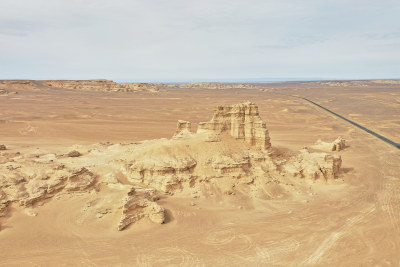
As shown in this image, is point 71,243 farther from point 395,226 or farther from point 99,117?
point 99,117

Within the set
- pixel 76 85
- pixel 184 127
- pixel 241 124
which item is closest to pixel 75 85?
pixel 76 85

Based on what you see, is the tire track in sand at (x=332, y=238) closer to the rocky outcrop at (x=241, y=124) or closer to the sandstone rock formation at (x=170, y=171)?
the sandstone rock formation at (x=170, y=171)

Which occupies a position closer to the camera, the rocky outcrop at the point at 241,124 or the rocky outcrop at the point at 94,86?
the rocky outcrop at the point at 241,124

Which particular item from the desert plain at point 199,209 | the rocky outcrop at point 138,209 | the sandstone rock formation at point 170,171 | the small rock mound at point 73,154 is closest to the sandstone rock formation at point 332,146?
the desert plain at point 199,209

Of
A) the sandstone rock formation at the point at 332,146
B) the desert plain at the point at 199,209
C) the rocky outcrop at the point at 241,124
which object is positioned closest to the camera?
the desert plain at the point at 199,209

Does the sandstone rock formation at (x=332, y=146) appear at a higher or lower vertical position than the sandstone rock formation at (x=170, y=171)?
lower

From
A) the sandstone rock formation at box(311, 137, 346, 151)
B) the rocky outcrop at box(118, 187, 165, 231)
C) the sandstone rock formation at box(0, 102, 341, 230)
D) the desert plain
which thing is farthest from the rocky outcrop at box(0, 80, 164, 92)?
the rocky outcrop at box(118, 187, 165, 231)

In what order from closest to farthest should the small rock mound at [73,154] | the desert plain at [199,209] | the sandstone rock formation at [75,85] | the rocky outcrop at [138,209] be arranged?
the desert plain at [199,209] < the rocky outcrop at [138,209] < the small rock mound at [73,154] < the sandstone rock formation at [75,85]

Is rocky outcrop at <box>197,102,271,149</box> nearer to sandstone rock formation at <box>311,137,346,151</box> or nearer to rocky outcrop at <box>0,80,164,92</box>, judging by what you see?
sandstone rock formation at <box>311,137,346,151</box>

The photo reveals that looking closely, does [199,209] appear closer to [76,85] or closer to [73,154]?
[73,154]
